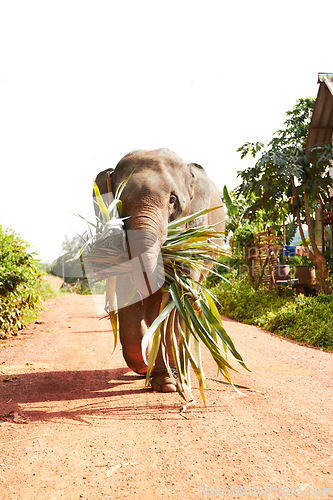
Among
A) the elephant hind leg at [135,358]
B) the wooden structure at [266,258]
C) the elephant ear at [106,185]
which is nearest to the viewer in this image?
the elephant hind leg at [135,358]

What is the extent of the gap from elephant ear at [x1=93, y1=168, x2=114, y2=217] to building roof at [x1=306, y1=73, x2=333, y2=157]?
30.3 ft

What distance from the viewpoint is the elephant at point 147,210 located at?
4.41 m

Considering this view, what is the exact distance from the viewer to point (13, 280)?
8.59 meters

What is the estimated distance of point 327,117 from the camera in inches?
554

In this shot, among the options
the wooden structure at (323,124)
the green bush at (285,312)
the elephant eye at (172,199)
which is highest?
the wooden structure at (323,124)

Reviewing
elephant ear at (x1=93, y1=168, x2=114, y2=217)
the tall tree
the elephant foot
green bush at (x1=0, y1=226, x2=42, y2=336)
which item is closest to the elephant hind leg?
the elephant foot

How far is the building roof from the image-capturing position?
530 inches

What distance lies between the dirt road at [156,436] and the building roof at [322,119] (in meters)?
9.74

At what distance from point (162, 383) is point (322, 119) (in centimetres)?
1168

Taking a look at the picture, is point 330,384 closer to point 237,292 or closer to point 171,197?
point 171,197

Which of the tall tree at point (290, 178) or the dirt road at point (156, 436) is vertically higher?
the tall tree at point (290, 178)

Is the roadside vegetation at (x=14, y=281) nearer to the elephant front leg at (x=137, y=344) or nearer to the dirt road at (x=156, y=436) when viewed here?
the dirt road at (x=156, y=436)

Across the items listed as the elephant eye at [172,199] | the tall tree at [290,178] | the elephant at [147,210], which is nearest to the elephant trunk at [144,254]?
the elephant at [147,210]

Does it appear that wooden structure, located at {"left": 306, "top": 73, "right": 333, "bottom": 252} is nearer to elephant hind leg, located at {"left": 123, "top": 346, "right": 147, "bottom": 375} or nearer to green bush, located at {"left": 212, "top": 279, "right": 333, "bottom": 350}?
green bush, located at {"left": 212, "top": 279, "right": 333, "bottom": 350}
